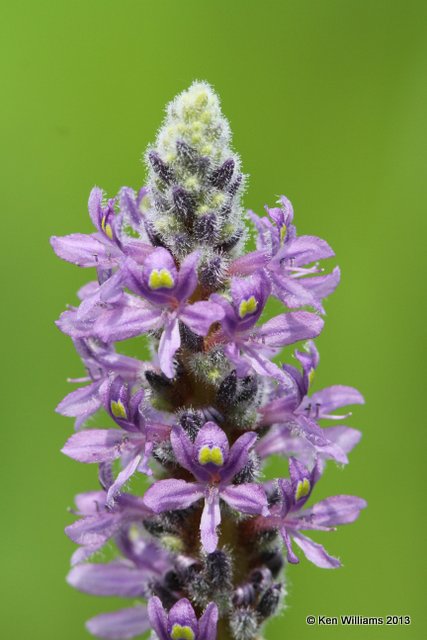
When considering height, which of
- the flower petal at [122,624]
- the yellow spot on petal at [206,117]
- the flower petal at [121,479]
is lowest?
the flower petal at [122,624]

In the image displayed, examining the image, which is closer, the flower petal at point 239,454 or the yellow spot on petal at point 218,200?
the flower petal at point 239,454

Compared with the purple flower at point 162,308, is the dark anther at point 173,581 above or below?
below

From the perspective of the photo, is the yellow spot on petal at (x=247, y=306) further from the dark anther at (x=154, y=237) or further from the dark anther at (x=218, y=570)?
the dark anther at (x=218, y=570)

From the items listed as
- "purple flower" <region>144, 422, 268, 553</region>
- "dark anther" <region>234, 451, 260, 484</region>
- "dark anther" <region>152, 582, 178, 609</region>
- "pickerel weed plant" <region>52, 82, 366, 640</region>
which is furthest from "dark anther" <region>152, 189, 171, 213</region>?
"dark anther" <region>152, 582, 178, 609</region>

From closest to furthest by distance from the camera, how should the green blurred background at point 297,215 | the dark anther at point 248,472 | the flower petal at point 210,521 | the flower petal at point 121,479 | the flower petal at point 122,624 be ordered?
the flower petal at point 210,521 < the flower petal at point 121,479 < the dark anther at point 248,472 < the flower petal at point 122,624 < the green blurred background at point 297,215

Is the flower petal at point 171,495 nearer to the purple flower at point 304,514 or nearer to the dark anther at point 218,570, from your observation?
the dark anther at point 218,570

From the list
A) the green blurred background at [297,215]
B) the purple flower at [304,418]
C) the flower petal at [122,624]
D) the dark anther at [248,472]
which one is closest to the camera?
the dark anther at [248,472]

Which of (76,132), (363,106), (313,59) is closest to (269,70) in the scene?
(313,59)

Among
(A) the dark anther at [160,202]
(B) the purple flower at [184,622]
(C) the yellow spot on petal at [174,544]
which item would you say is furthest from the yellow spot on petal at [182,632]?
(A) the dark anther at [160,202]
